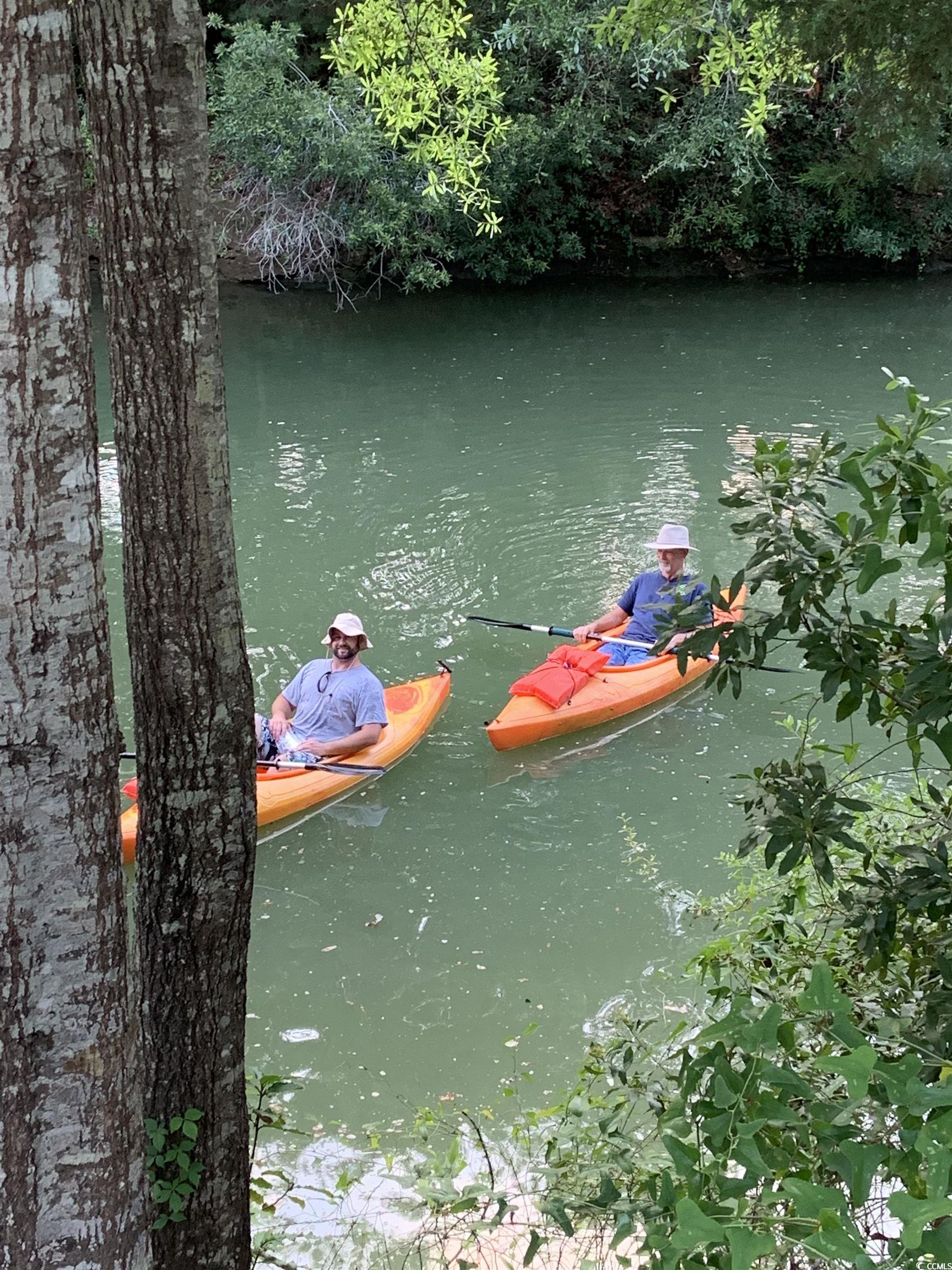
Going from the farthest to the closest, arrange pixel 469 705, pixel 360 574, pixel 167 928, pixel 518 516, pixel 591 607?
pixel 518 516
pixel 360 574
pixel 591 607
pixel 469 705
pixel 167 928

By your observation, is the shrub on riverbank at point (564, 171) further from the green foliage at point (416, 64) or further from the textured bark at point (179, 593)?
the textured bark at point (179, 593)

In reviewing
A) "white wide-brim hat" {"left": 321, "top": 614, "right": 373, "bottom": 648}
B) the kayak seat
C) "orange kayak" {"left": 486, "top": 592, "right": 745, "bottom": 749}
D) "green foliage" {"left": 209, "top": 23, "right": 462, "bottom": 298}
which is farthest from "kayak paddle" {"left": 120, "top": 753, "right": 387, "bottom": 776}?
"green foliage" {"left": 209, "top": 23, "right": 462, "bottom": 298}

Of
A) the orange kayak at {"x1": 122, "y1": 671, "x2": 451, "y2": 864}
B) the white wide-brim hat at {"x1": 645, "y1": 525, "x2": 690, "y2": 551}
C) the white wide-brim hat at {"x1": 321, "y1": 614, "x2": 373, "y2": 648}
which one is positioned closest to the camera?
the orange kayak at {"x1": 122, "y1": 671, "x2": 451, "y2": 864}

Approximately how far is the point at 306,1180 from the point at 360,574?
5872 mm

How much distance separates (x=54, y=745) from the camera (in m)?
1.70

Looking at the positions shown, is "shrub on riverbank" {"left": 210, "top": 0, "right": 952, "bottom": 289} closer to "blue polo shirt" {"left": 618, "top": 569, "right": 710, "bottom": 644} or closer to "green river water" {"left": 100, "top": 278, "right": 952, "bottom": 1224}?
"green river water" {"left": 100, "top": 278, "right": 952, "bottom": 1224}

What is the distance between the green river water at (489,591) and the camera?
514cm

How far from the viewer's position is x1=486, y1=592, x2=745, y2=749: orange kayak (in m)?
7.04

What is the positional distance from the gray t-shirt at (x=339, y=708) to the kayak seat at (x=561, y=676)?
948 millimetres

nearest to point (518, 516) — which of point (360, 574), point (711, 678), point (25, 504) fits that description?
point (360, 574)

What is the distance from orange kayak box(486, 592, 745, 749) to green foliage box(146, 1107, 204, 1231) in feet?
15.2

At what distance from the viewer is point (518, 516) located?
10734 mm

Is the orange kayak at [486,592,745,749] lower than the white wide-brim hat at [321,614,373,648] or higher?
lower

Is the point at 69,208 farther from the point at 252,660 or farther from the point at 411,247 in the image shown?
the point at 411,247
